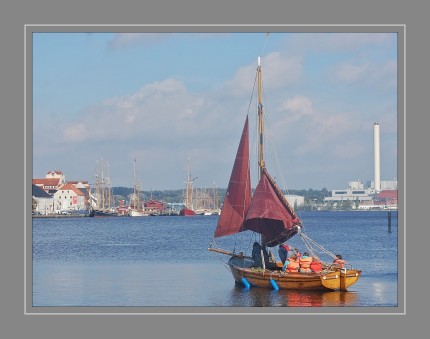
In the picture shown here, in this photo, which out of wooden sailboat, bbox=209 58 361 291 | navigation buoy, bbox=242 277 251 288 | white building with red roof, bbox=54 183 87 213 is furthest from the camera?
white building with red roof, bbox=54 183 87 213

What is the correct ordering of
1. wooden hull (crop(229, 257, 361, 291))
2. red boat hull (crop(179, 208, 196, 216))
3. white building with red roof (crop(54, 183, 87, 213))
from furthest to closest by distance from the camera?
red boat hull (crop(179, 208, 196, 216))
white building with red roof (crop(54, 183, 87, 213))
wooden hull (crop(229, 257, 361, 291))

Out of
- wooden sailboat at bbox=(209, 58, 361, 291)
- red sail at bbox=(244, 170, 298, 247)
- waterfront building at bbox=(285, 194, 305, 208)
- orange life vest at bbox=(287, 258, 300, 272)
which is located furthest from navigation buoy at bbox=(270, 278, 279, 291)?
waterfront building at bbox=(285, 194, 305, 208)

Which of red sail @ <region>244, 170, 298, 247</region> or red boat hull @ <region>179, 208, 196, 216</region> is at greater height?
red sail @ <region>244, 170, 298, 247</region>

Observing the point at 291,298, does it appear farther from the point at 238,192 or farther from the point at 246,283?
the point at 238,192

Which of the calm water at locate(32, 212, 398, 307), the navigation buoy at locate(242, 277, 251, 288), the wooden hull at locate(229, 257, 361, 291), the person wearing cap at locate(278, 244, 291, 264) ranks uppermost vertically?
the person wearing cap at locate(278, 244, 291, 264)

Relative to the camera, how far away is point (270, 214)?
28.0 m

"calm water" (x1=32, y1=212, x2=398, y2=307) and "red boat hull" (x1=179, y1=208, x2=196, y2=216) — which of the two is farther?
"red boat hull" (x1=179, y1=208, x2=196, y2=216)

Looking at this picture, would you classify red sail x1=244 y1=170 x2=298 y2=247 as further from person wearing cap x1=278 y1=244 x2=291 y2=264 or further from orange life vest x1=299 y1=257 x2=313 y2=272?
orange life vest x1=299 y1=257 x2=313 y2=272

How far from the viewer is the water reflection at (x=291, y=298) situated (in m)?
25.0

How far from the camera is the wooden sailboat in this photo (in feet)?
87.9

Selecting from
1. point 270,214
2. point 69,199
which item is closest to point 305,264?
point 270,214

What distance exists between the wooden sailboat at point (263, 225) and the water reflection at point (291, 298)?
10.9 inches

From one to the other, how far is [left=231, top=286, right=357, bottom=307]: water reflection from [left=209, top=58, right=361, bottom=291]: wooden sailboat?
0.91ft

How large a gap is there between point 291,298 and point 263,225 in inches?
120
